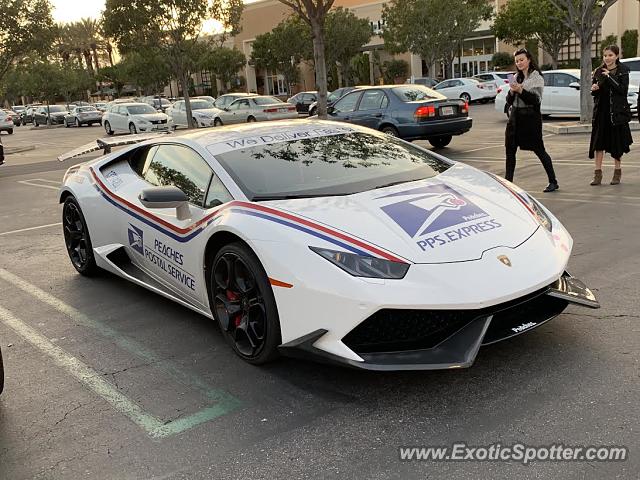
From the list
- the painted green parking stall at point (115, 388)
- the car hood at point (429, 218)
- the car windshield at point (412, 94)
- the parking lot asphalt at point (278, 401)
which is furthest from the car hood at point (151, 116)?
the car hood at point (429, 218)

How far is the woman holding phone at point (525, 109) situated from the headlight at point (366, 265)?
536 cm

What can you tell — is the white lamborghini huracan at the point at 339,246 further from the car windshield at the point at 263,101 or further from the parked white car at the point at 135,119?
the parked white car at the point at 135,119

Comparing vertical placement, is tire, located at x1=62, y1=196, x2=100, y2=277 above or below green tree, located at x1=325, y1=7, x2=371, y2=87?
below

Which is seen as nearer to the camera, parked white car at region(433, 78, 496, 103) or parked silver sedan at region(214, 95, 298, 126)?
parked silver sedan at region(214, 95, 298, 126)

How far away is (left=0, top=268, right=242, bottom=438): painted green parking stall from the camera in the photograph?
3.23 meters

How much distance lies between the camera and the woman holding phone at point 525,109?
7809mm

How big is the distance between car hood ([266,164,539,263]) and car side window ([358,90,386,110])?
31.4 ft

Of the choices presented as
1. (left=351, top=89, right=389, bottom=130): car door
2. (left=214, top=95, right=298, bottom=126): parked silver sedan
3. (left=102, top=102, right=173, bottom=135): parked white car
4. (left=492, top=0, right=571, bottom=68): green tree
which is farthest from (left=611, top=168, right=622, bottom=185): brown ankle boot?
(left=492, top=0, right=571, bottom=68): green tree

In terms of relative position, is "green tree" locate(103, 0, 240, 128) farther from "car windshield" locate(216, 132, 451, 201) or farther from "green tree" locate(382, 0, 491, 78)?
"car windshield" locate(216, 132, 451, 201)

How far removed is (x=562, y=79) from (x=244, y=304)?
17.2 m

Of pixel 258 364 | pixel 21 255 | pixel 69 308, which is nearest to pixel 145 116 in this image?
pixel 21 255

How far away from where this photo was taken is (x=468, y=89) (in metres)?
32.0

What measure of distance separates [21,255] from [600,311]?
567cm

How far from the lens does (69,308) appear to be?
5102 millimetres
